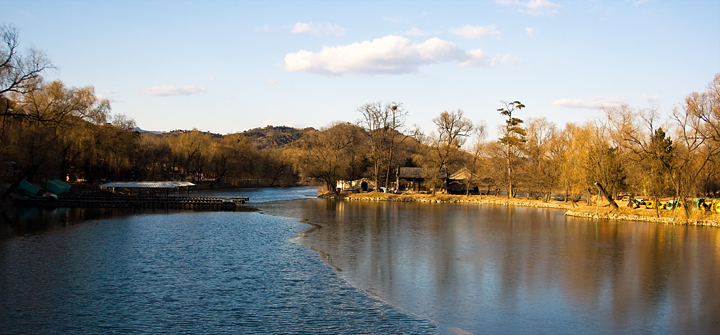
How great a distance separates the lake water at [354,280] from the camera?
10789 millimetres

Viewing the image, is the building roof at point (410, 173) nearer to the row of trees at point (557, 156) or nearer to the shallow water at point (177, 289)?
the row of trees at point (557, 156)

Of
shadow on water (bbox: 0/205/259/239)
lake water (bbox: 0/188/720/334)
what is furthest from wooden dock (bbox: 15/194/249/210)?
lake water (bbox: 0/188/720/334)

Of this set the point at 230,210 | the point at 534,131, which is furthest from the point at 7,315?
the point at 534,131

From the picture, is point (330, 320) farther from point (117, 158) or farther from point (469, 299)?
point (117, 158)

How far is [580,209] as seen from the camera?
3819cm

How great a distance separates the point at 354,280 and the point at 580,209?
29370mm

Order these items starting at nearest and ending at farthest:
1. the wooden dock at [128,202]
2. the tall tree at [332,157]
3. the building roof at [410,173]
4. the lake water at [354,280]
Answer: the lake water at [354,280] < the wooden dock at [128,202] < the tall tree at [332,157] < the building roof at [410,173]

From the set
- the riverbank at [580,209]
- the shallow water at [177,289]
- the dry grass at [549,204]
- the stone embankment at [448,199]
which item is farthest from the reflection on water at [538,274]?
the stone embankment at [448,199]

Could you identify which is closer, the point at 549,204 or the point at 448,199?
the point at 549,204

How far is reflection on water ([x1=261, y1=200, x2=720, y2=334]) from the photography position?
36.7 ft

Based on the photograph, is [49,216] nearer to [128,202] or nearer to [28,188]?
[128,202]

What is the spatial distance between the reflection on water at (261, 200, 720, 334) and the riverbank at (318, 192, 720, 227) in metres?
2.61

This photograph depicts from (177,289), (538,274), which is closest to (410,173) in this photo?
(538,274)

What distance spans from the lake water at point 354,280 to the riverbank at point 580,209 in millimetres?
4167
